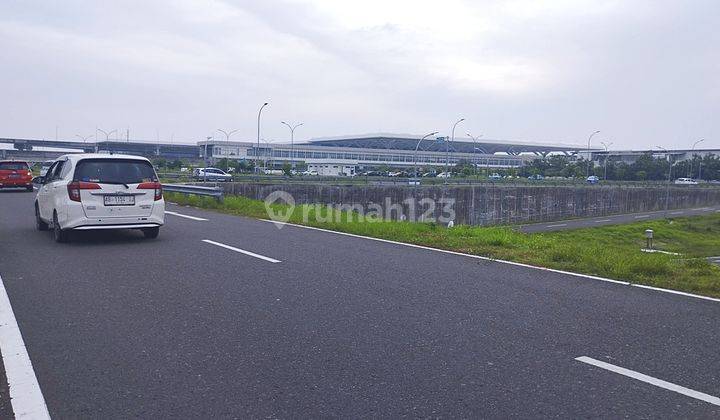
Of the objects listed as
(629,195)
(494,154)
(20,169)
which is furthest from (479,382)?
(494,154)

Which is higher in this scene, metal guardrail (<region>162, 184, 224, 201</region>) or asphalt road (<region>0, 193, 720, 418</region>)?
metal guardrail (<region>162, 184, 224, 201</region>)

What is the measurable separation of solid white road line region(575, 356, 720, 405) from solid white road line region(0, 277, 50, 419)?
3.98 m

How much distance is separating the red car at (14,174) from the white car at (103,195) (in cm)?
2153

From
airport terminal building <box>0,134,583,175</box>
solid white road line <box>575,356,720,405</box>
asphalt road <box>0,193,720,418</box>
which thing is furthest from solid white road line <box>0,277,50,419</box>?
airport terminal building <box>0,134,583,175</box>

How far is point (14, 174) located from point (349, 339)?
30339 millimetres

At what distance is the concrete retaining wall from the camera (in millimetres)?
42972

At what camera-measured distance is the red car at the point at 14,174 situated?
29609mm

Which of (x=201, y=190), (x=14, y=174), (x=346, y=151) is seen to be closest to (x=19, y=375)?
(x=201, y=190)

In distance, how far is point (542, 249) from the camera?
10.7 metres

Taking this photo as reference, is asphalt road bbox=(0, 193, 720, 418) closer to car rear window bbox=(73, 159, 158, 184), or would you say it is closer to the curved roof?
car rear window bbox=(73, 159, 158, 184)

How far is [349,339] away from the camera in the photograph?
5234 mm

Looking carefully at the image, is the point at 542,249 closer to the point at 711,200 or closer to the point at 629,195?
the point at 629,195
